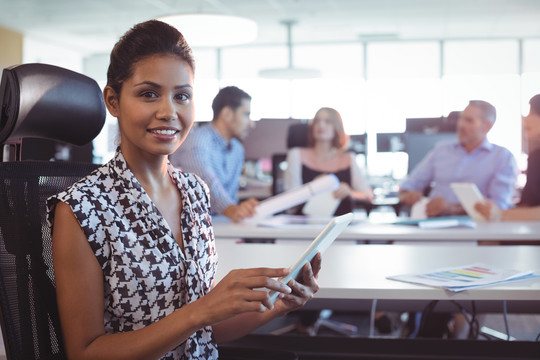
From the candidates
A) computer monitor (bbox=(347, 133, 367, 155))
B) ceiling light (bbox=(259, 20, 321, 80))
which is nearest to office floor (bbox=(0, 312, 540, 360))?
computer monitor (bbox=(347, 133, 367, 155))

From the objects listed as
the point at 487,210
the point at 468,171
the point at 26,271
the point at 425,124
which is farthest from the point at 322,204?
the point at 26,271

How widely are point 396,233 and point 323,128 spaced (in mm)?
1529

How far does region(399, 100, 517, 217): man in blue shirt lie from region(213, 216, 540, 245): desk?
86 centimetres

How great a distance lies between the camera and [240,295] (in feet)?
2.90

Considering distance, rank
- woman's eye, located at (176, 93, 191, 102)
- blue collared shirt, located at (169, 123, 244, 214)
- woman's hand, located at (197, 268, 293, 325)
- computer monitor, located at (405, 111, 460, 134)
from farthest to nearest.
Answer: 1. computer monitor, located at (405, 111, 460, 134)
2. blue collared shirt, located at (169, 123, 244, 214)
3. woman's eye, located at (176, 93, 191, 102)
4. woman's hand, located at (197, 268, 293, 325)

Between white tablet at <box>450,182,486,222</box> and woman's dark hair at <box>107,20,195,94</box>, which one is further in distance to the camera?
white tablet at <box>450,182,486,222</box>

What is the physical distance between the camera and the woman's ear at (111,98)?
1104 millimetres

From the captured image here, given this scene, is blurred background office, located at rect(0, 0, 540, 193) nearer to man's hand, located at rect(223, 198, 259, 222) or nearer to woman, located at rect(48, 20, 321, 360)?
man's hand, located at rect(223, 198, 259, 222)

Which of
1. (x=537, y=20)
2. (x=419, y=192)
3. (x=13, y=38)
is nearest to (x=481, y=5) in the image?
(x=537, y=20)

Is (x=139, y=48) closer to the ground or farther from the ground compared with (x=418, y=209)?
farther from the ground

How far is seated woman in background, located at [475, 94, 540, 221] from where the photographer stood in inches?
120

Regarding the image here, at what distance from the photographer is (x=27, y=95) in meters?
1.13

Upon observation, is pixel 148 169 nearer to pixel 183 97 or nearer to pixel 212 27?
pixel 183 97

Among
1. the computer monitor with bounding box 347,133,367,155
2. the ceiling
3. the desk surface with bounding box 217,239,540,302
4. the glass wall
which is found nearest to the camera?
the desk surface with bounding box 217,239,540,302
